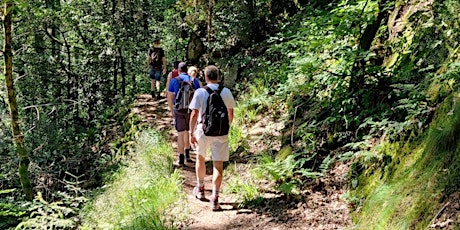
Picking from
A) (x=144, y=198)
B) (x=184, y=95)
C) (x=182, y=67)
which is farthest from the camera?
(x=182, y=67)

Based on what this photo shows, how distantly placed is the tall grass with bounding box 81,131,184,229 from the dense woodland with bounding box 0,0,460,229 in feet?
1.90

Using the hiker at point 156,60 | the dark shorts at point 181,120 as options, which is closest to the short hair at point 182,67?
the dark shorts at point 181,120

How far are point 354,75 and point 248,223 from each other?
2422 mm

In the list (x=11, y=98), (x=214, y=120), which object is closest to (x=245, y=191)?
(x=214, y=120)

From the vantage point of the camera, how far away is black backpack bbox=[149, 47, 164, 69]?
12.0 meters

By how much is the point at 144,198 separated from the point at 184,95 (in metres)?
2.05

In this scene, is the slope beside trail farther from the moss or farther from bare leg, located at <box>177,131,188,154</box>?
bare leg, located at <box>177,131,188,154</box>

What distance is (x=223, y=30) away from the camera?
15.0 m

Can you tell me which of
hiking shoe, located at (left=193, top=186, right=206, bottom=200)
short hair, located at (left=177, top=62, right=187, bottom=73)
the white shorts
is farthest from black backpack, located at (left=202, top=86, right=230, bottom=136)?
short hair, located at (left=177, top=62, right=187, bottom=73)

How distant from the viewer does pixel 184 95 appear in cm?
722

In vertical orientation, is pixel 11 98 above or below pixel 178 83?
Answer: below

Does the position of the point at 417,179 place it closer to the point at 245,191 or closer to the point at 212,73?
the point at 245,191

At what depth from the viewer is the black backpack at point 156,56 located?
12.0 metres

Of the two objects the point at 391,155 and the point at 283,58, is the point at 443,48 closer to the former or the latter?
the point at 391,155
